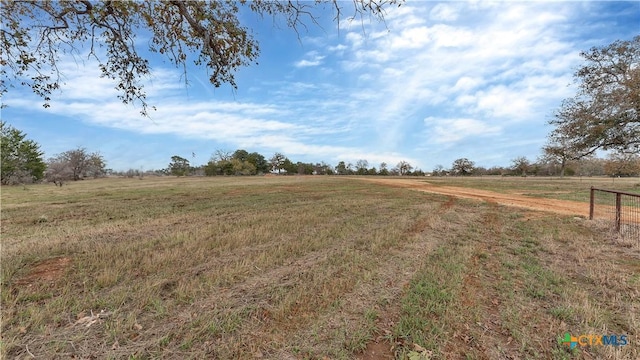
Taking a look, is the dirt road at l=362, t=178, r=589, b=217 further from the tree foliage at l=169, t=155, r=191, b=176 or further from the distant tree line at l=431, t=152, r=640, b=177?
the tree foliage at l=169, t=155, r=191, b=176

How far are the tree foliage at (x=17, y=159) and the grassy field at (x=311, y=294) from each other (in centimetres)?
4869

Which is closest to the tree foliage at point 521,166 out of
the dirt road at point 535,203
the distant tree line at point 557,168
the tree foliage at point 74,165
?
the distant tree line at point 557,168

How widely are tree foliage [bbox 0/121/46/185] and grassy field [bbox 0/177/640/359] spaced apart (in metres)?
48.7

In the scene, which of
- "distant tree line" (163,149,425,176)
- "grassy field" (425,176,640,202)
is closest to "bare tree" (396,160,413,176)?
"distant tree line" (163,149,425,176)

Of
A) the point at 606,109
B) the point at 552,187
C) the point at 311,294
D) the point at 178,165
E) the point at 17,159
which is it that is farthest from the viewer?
the point at 178,165

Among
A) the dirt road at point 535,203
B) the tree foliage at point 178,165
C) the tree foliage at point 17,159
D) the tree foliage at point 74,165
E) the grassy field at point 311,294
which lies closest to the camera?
the grassy field at point 311,294

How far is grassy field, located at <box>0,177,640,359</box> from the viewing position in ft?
9.54

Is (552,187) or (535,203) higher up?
(552,187)

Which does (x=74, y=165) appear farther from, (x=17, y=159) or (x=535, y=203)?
(x=535, y=203)

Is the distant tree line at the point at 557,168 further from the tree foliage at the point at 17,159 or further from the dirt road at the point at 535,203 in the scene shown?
the tree foliage at the point at 17,159

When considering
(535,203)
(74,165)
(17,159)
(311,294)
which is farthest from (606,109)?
(74,165)

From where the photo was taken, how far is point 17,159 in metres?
42.1

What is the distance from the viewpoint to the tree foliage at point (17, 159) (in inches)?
1529

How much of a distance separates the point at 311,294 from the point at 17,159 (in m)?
61.2
